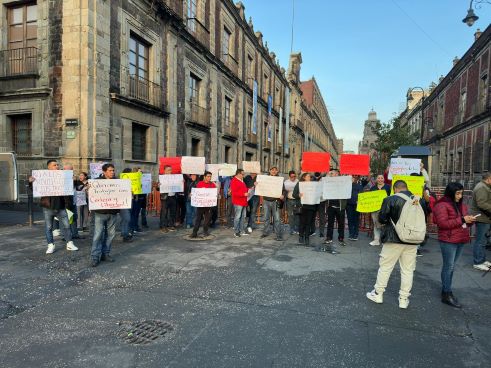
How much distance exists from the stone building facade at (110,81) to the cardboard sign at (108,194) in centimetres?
596

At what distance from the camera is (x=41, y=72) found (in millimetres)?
→ 11625

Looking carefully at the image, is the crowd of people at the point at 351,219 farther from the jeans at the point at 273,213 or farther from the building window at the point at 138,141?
the building window at the point at 138,141

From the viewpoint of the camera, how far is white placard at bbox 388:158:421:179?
30.2ft

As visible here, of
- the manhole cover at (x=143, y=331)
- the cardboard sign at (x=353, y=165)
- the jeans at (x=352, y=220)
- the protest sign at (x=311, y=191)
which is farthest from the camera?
the cardboard sign at (x=353, y=165)

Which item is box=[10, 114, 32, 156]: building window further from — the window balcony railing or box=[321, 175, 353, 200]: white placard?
box=[321, 175, 353, 200]: white placard

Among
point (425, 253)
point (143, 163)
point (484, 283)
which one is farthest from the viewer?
point (143, 163)

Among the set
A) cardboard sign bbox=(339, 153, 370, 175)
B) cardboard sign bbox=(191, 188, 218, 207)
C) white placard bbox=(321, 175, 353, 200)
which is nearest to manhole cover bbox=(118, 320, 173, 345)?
cardboard sign bbox=(191, 188, 218, 207)

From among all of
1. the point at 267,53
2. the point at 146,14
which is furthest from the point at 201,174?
the point at 267,53

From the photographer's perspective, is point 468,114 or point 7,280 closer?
point 7,280

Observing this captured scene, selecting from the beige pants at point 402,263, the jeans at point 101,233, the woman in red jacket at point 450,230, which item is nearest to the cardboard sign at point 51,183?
the jeans at point 101,233

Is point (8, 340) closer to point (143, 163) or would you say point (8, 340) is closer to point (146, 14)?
point (143, 163)

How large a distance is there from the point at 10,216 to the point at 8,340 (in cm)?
911

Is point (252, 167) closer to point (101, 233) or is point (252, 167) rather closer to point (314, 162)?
point (314, 162)

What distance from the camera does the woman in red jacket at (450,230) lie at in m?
4.38
